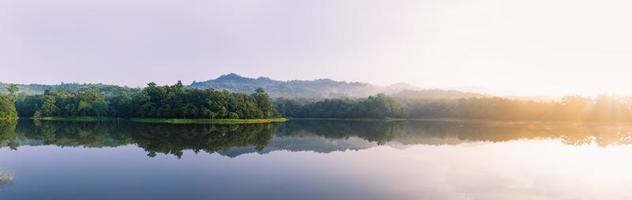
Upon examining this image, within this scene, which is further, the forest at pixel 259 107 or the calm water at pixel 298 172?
the forest at pixel 259 107

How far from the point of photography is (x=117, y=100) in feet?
319

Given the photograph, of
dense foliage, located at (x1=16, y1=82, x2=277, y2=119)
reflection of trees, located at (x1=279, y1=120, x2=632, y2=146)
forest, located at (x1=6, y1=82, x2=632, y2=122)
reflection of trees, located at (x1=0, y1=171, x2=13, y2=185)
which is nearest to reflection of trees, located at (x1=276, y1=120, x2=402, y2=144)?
reflection of trees, located at (x1=279, y1=120, x2=632, y2=146)

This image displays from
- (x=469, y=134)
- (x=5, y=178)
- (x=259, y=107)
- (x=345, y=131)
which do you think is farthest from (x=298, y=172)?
(x=259, y=107)

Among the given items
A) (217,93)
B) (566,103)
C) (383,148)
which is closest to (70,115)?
(217,93)

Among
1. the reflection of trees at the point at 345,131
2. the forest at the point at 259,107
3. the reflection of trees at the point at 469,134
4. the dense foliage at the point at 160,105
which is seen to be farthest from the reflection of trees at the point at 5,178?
the forest at the point at 259,107

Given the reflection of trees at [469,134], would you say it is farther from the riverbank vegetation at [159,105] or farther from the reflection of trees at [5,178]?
the reflection of trees at [5,178]

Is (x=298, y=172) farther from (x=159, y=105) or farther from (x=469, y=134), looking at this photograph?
(x=159, y=105)

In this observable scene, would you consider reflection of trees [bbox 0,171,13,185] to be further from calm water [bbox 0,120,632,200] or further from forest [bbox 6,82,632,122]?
forest [bbox 6,82,632,122]

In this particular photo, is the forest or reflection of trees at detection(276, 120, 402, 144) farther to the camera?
the forest

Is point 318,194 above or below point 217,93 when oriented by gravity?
below

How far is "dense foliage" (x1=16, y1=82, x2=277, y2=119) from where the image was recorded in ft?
273

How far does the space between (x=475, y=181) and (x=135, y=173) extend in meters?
16.8

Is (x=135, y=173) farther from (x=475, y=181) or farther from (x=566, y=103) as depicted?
(x=566, y=103)

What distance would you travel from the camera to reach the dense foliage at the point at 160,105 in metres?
83.2
